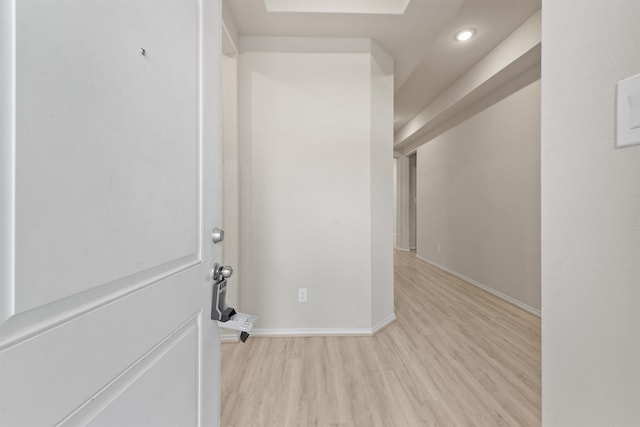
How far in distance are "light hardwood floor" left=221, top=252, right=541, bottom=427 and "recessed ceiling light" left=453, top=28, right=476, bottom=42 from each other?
2761 millimetres

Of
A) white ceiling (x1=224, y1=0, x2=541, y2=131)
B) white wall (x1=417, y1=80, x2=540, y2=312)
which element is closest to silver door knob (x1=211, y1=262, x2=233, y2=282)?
white ceiling (x1=224, y1=0, x2=541, y2=131)

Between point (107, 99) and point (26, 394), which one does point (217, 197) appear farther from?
point (26, 394)

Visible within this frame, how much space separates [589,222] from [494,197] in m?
3.18

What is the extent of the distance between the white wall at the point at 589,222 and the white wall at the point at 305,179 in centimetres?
164

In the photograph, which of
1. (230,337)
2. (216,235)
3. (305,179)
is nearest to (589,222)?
(216,235)

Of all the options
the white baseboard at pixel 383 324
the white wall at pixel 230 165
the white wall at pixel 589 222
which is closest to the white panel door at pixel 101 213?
the white wall at pixel 589 222

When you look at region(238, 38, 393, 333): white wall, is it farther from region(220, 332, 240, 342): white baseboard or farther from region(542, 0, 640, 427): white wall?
region(542, 0, 640, 427): white wall

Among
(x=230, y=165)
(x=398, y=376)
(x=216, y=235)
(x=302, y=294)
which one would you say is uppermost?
(x=230, y=165)

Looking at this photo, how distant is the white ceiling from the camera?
2.02 metres

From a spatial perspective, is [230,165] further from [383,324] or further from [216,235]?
[383,324]

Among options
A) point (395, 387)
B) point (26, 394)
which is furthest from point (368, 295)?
point (26, 394)

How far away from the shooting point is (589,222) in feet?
1.92

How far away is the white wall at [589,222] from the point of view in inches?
20.2

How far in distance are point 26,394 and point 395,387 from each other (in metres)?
1.73
